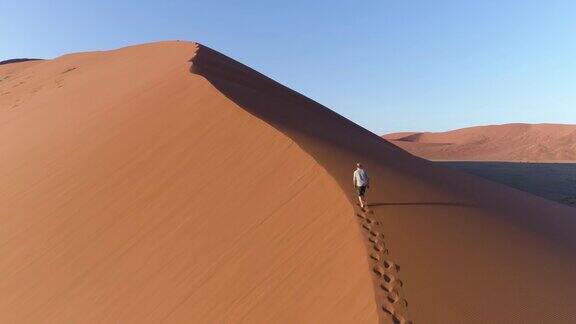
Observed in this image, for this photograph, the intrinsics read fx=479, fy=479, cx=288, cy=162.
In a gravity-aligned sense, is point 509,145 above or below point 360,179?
below

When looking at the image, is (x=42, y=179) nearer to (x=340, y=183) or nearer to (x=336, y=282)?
(x=340, y=183)

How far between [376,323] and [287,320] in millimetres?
825

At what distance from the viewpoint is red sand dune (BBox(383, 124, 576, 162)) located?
44.1 metres

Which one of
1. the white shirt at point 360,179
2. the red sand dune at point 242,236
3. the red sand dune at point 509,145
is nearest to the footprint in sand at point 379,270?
the red sand dune at point 242,236

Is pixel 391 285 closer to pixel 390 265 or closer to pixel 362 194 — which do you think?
pixel 390 265

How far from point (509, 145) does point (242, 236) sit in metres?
56.2

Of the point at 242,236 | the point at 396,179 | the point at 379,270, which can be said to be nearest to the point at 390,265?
the point at 379,270

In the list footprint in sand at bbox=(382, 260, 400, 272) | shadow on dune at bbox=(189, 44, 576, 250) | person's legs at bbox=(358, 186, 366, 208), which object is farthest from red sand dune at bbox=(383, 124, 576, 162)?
footprint in sand at bbox=(382, 260, 400, 272)

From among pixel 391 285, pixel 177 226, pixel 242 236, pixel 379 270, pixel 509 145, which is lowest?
pixel 391 285

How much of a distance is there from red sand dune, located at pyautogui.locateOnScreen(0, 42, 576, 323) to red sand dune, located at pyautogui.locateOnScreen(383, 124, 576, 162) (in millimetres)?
38450

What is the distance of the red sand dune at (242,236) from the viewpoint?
4.72 meters

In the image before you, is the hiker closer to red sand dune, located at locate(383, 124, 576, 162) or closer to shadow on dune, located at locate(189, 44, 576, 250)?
shadow on dune, located at locate(189, 44, 576, 250)

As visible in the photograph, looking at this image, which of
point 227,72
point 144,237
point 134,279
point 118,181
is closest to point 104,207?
point 118,181

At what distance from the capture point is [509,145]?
2176 inches
